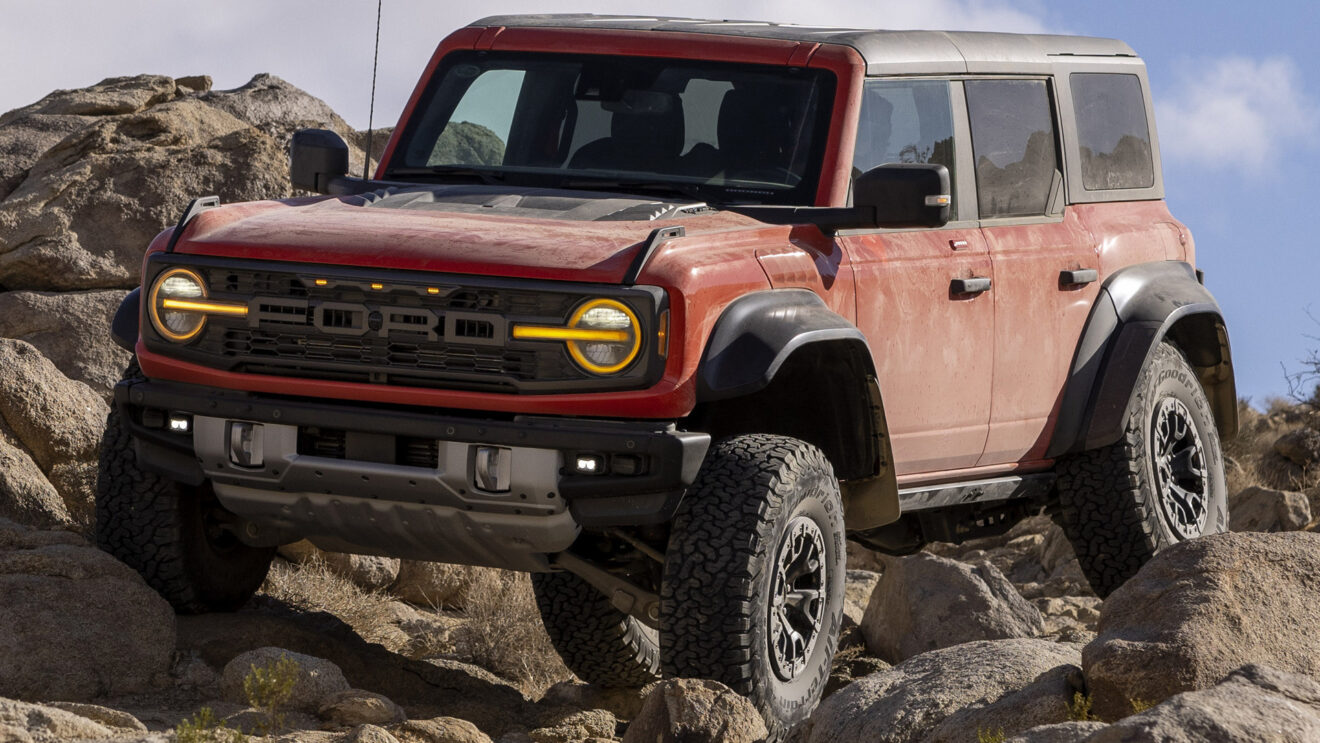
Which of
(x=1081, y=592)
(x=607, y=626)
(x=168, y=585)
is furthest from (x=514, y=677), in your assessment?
(x=1081, y=592)

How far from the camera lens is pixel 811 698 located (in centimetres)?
580

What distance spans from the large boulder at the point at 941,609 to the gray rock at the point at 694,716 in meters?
2.64

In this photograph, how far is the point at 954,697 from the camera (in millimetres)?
4434

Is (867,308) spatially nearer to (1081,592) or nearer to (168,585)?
(168,585)

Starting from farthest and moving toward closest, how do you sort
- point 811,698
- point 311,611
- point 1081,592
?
point 1081,592, point 311,611, point 811,698

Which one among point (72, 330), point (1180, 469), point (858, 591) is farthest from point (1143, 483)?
point (72, 330)

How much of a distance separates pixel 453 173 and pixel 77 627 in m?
2.07

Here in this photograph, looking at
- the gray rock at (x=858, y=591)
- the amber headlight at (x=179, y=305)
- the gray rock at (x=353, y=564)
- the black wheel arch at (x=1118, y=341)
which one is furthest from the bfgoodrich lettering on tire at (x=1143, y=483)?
the amber headlight at (x=179, y=305)

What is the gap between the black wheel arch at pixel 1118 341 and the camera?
24.2 ft

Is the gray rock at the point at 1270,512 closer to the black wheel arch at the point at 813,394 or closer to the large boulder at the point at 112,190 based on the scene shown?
the black wheel arch at the point at 813,394

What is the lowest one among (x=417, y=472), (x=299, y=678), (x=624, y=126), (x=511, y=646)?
(x=511, y=646)

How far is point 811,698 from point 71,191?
714cm

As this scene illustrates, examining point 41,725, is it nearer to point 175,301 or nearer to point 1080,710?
point 175,301

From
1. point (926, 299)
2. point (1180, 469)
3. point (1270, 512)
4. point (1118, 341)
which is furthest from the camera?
point (1270, 512)
